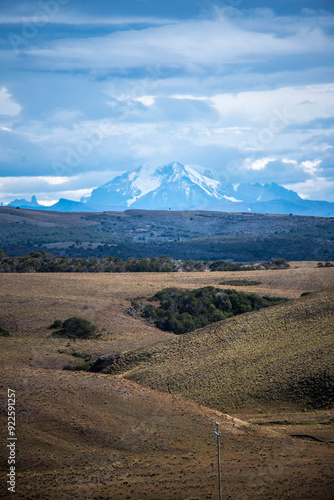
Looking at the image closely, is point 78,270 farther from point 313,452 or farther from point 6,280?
point 313,452

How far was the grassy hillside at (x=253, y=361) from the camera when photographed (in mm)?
32469

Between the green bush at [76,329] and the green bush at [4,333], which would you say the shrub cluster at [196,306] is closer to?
the green bush at [76,329]

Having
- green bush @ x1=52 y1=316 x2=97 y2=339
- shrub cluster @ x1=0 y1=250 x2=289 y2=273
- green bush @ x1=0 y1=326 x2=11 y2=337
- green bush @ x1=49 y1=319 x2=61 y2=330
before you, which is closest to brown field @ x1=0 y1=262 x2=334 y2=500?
green bush @ x1=0 y1=326 x2=11 y2=337

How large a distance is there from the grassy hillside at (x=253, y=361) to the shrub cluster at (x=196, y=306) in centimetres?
1293

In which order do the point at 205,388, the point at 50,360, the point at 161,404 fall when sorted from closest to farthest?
the point at 161,404
the point at 205,388
the point at 50,360

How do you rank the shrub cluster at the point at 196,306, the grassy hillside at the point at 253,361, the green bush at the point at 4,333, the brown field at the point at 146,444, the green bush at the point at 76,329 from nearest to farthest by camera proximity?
the brown field at the point at 146,444 → the grassy hillside at the point at 253,361 → the green bush at the point at 4,333 → the green bush at the point at 76,329 → the shrub cluster at the point at 196,306

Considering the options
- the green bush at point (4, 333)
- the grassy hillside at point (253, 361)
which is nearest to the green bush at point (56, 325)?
the green bush at point (4, 333)

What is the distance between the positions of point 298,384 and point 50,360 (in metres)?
19.5

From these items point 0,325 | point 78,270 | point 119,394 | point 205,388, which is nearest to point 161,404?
point 119,394

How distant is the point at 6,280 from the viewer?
69875 mm

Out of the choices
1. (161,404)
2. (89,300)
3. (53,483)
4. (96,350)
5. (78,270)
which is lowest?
(53,483)

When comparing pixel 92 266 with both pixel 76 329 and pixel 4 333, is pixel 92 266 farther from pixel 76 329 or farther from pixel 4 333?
pixel 4 333

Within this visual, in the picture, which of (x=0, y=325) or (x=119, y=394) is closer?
(x=119, y=394)

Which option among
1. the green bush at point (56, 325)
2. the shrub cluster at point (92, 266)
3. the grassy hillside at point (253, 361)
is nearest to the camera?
the grassy hillside at point (253, 361)
